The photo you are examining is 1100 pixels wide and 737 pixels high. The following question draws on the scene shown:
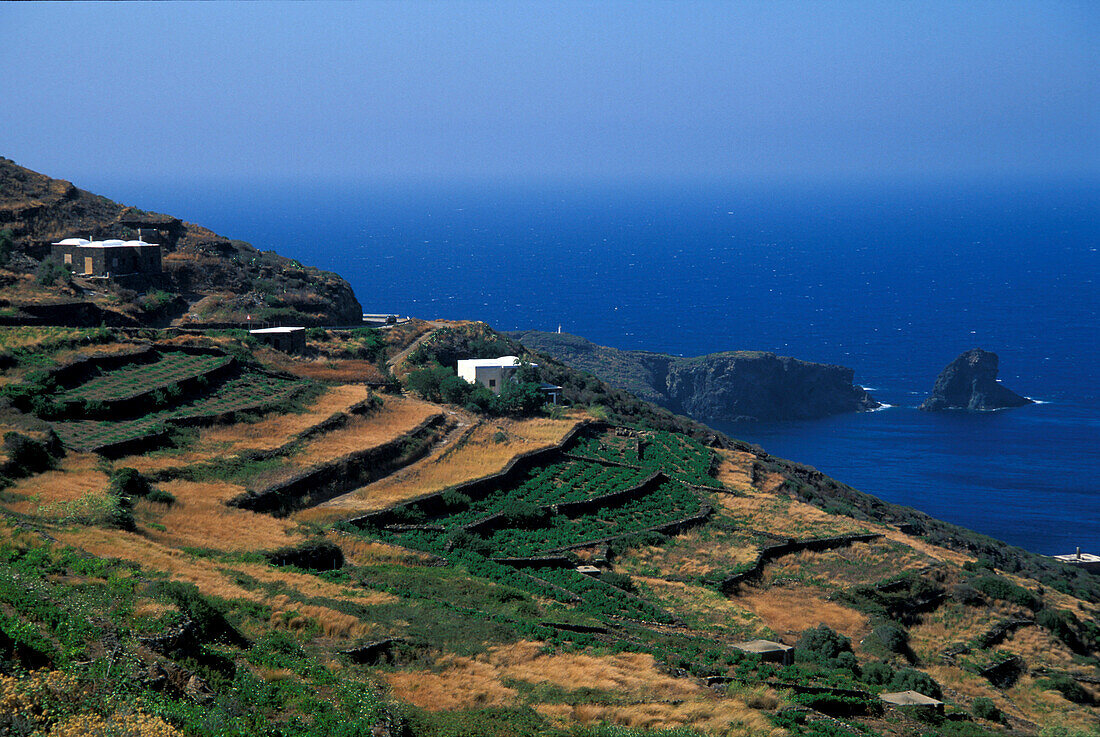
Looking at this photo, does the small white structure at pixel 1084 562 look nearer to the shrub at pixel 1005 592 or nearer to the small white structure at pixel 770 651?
the shrub at pixel 1005 592

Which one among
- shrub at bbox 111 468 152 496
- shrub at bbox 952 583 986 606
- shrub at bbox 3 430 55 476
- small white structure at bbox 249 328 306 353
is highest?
small white structure at bbox 249 328 306 353

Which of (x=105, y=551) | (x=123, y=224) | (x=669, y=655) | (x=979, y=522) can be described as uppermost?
(x=123, y=224)

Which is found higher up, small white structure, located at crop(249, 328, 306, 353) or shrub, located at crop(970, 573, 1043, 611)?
small white structure, located at crop(249, 328, 306, 353)

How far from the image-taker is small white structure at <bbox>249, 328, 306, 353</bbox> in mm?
58931

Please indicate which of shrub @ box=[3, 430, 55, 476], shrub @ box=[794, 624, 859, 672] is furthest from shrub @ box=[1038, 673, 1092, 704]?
shrub @ box=[3, 430, 55, 476]

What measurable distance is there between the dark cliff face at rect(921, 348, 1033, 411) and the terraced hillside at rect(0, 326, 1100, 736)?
70554 mm

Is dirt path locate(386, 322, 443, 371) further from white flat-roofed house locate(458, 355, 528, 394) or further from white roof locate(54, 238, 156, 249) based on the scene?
white roof locate(54, 238, 156, 249)

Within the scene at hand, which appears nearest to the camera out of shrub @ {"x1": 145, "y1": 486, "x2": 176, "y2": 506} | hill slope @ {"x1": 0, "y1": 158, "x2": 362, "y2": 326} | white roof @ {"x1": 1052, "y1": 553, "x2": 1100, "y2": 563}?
shrub @ {"x1": 145, "y1": 486, "x2": 176, "y2": 506}

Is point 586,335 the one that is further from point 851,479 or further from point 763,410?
point 851,479

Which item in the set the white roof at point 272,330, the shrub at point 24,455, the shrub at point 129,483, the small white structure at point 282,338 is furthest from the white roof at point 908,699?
the white roof at point 272,330

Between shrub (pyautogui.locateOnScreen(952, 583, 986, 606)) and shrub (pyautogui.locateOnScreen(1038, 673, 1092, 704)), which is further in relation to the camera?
shrub (pyautogui.locateOnScreen(952, 583, 986, 606))

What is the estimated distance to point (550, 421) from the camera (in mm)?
54875

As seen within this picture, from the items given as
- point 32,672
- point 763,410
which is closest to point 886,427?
point 763,410

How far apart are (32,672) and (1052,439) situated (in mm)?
116170
